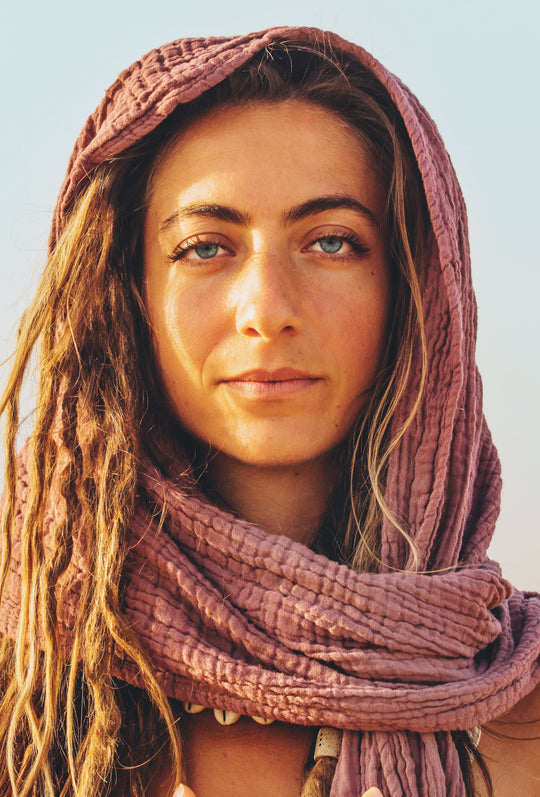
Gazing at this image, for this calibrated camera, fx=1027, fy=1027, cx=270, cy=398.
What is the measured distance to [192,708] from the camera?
1920 mm

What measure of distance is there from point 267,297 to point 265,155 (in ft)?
1.00

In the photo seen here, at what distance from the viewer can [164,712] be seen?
1.86m

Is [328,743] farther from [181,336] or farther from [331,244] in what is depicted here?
[331,244]

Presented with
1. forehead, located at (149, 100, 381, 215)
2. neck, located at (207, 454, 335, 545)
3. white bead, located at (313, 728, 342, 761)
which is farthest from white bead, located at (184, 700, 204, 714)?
forehead, located at (149, 100, 381, 215)

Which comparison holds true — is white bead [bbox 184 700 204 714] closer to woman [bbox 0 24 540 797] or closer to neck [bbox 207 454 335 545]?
woman [bbox 0 24 540 797]

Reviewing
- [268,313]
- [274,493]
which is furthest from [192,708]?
[268,313]

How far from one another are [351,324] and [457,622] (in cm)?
60

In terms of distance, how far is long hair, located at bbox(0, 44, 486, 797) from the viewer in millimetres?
1892

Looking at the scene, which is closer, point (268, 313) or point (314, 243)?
point (268, 313)

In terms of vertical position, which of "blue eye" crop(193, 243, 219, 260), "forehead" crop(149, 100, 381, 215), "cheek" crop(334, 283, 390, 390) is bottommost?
"cheek" crop(334, 283, 390, 390)

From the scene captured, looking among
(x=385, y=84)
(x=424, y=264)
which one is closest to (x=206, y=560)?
(x=424, y=264)

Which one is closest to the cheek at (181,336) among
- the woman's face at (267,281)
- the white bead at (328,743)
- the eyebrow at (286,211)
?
the woman's face at (267,281)

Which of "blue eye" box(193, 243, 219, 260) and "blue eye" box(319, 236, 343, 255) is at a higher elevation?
"blue eye" box(319, 236, 343, 255)

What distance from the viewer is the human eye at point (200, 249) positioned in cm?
204
